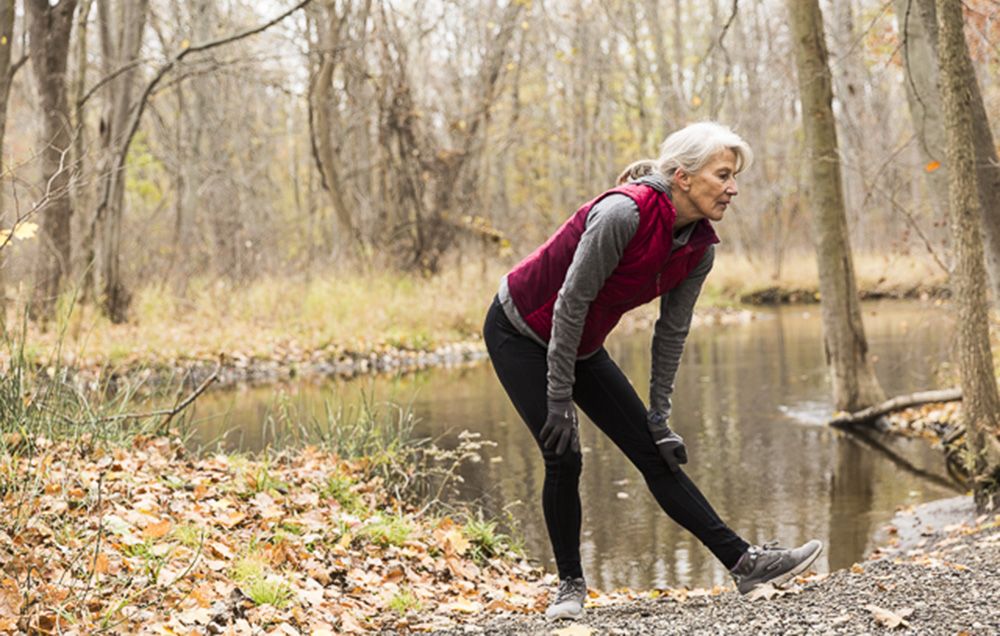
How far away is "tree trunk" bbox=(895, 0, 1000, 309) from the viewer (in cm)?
771

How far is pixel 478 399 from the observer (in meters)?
13.1

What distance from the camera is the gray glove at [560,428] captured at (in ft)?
13.3

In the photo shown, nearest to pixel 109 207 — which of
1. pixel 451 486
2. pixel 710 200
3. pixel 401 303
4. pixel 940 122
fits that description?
pixel 401 303

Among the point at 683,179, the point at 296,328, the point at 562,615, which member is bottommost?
the point at 562,615

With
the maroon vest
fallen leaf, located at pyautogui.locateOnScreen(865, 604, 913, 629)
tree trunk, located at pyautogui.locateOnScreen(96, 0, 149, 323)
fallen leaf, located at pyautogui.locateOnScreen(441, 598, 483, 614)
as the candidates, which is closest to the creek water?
fallen leaf, located at pyautogui.locateOnScreen(441, 598, 483, 614)

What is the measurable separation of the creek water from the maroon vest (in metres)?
2.36

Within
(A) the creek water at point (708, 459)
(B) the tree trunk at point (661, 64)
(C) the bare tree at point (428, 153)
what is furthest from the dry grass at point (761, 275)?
(A) the creek water at point (708, 459)

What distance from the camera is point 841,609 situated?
12.8ft

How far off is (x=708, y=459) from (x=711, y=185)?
5845 millimetres

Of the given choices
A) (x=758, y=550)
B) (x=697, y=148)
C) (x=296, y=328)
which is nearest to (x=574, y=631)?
(x=758, y=550)

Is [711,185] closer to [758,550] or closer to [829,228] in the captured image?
[758,550]

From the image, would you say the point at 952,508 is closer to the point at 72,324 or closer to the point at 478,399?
the point at 478,399

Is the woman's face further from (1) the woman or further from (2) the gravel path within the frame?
(2) the gravel path

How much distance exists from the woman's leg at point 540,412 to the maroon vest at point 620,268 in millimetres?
106
